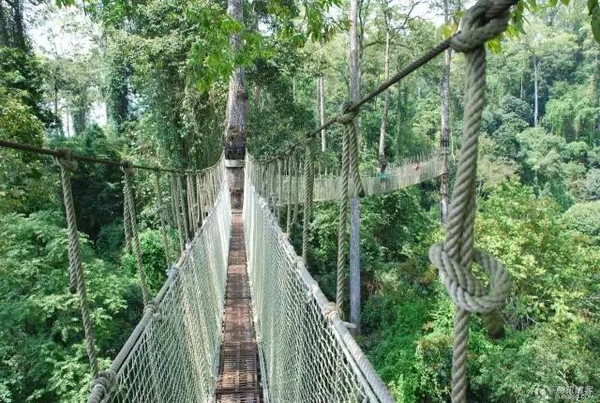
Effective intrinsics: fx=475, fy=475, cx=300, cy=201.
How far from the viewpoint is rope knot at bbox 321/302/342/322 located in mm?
1042

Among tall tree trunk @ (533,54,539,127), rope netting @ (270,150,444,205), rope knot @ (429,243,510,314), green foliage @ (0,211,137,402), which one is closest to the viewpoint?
rope knot @ (429,243,510,314)

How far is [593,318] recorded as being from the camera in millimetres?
6238

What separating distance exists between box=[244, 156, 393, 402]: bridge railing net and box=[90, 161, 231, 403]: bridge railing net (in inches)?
11.1

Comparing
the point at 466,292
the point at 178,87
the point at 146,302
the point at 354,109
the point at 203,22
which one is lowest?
the point at 146,302

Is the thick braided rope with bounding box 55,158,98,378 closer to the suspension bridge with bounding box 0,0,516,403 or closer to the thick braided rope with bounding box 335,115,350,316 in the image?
the suspension bridge with bounding box 0,0,516,403

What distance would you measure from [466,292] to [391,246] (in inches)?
398

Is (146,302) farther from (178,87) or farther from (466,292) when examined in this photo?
(178,87)

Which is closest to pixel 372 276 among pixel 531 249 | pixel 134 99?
pixel 531 249

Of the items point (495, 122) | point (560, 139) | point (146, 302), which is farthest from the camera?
point (495, 122)

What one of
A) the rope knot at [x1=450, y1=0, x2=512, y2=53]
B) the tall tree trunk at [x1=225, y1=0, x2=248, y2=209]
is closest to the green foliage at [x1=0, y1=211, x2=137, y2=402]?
the tall tree trunk at [x1=225, y1=0, x2=248, y2=209]

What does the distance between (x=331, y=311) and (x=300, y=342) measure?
1.74ft

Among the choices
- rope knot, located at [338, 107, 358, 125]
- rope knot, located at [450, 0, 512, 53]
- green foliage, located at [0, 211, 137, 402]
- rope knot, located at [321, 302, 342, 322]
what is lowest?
green foliage, located at [0, 211, 137, 402]

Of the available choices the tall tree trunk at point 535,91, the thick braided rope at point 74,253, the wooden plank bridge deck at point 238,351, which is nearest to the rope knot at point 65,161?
the thick braided rope at point 74,253

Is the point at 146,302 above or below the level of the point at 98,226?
above
